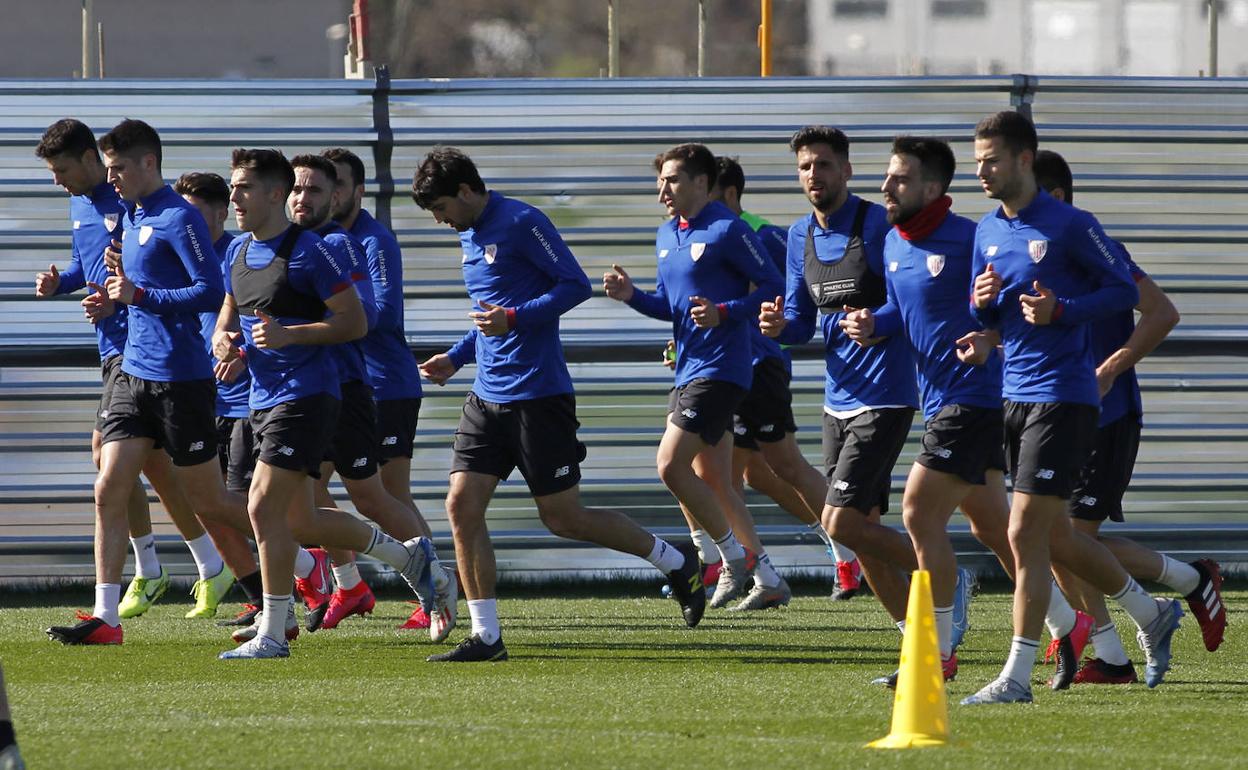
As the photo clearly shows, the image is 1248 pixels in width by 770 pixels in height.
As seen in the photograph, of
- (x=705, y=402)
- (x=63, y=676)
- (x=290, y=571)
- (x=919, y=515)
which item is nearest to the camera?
(x=919, y=515)

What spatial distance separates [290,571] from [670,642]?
66.6 inches

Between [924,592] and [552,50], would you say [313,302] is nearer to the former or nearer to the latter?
[924,592]

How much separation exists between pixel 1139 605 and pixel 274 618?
3256mm

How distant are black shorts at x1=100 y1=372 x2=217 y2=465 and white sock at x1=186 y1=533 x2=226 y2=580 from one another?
0.93 m

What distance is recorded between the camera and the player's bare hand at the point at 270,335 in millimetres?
7469

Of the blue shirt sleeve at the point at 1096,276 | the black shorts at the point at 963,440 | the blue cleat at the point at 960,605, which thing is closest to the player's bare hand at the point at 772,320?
the black shorts at the point at 963,440

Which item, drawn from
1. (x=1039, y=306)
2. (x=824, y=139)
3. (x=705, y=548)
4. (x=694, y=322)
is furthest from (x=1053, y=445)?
(x=705, y=548)

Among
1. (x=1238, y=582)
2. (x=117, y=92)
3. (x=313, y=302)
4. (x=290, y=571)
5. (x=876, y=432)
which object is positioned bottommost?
(x=1238, y=582)

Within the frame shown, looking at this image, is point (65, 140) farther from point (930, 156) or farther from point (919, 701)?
point (919, 701)

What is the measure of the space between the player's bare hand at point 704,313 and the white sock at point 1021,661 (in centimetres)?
254

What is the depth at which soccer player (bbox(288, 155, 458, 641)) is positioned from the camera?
8273 millimetres

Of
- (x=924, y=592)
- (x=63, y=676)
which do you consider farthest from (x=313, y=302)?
(x=924, y=592)

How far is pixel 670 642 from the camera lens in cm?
853

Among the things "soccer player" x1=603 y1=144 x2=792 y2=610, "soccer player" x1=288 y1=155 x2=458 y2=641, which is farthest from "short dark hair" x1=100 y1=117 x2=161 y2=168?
"soccer player" x1=603 y1=144 x2=792 y2=610
